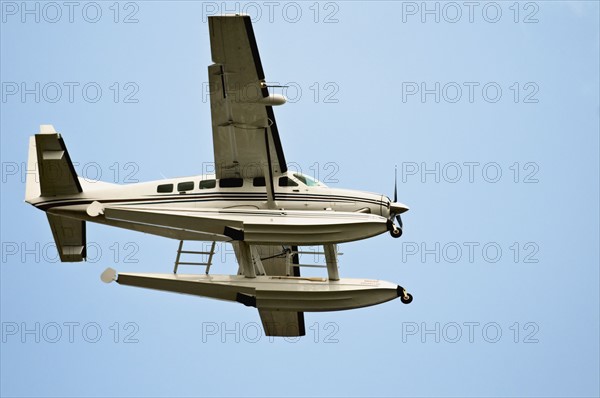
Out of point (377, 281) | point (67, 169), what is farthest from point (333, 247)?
point (67, 169)

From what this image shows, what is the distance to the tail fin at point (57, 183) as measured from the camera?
63.2 feet

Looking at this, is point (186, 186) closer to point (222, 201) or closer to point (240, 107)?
point (222, 201)

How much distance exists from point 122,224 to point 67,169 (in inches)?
58.6

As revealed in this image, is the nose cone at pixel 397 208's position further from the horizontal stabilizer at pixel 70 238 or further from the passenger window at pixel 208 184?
the horizontal stabilizer at pixel 70 238

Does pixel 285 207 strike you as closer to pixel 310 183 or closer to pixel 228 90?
pixel 310 183

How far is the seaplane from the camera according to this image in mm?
18516

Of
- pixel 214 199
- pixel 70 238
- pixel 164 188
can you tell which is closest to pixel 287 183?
pixel 214 199

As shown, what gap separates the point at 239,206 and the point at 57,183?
3.52 meters

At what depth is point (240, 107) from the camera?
1914 centimetres

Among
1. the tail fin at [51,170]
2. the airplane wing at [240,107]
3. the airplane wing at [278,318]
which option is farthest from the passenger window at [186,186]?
the airplane wing at [278,318]

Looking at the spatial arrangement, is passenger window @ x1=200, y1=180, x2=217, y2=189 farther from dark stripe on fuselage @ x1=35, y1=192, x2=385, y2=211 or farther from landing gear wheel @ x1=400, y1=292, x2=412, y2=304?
landing gear wheel @ x1=400, y1=292, x2=412, y2=304

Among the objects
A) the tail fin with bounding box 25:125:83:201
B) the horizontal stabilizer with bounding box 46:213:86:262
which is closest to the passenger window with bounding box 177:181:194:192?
the tail fin with bounding box 25:125:83:201

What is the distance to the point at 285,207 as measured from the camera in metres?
20.0

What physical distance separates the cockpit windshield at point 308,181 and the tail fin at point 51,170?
4266 millimetres
